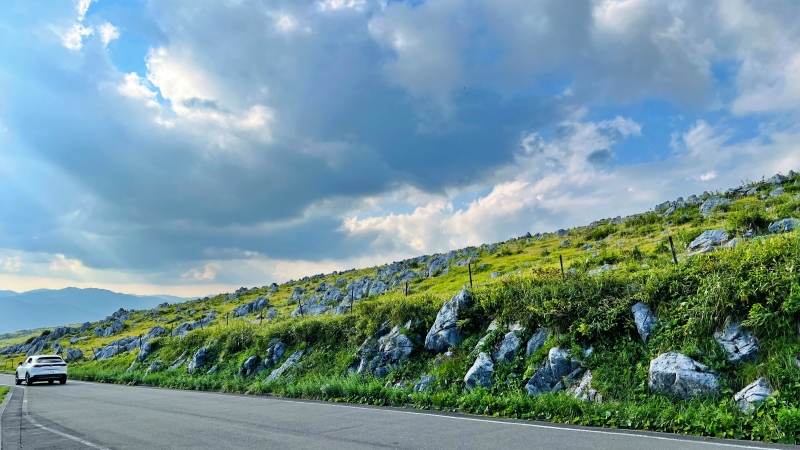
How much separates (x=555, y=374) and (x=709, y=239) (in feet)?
54.0

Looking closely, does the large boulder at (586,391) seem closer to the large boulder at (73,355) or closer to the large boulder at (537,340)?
the large boulder at (537,340)

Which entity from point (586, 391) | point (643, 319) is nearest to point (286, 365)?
point (586, 391)

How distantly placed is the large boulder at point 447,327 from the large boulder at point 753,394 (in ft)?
28.7

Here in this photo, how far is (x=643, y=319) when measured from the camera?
12500 millimetres

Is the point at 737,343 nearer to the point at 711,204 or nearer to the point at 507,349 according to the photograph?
the point at 507,349

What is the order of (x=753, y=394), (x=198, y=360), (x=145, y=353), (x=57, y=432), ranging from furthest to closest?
(x=145, y=353) < (x=198, y=360) < (x=57, y=432) < (x=753, y=394)

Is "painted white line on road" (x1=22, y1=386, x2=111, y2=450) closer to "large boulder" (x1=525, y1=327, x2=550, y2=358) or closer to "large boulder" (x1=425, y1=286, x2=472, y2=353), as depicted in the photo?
"large boulder" (x1=425, y1=286, x2=472, y2=353)

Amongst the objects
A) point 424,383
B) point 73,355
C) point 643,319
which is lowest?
point 424,383

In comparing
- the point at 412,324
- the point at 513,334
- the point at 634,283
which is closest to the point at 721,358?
the point at 634,283

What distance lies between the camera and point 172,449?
8.90 m

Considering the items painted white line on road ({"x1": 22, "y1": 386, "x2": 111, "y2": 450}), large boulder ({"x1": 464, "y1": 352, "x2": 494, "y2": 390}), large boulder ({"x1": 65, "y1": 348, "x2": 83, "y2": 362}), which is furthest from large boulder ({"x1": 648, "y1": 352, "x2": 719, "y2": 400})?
large boulder ({"x1": 65, "y1": 348, "x2": 83, "y2": 362})

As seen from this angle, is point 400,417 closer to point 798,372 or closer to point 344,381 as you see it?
point 344,381

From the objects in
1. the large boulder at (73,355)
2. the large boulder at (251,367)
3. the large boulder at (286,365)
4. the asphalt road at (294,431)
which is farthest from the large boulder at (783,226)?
the large boulder at (73,355)

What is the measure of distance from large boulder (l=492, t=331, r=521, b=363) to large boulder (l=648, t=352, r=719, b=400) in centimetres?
422
